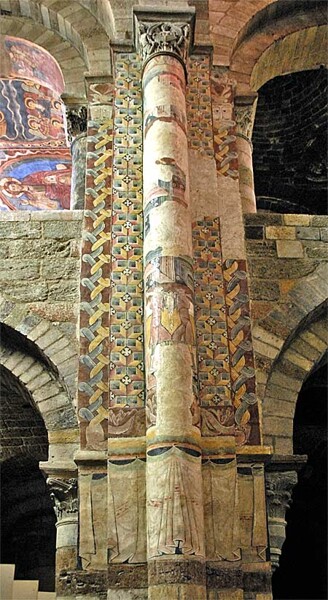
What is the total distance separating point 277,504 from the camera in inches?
252

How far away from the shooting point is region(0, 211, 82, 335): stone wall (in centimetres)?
692

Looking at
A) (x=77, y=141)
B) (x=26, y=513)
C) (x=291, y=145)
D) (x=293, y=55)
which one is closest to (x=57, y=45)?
(x=77, y=141)

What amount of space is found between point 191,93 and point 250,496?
3.73 meters

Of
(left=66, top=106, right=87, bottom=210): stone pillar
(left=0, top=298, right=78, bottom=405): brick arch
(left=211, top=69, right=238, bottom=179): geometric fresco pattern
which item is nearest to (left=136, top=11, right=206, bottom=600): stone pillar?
(left=211, top=69, right=238, bottom=179): geometric fresco pattern

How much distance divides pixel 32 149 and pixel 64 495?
8.32m

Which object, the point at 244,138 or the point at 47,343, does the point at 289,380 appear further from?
the point at 244,138

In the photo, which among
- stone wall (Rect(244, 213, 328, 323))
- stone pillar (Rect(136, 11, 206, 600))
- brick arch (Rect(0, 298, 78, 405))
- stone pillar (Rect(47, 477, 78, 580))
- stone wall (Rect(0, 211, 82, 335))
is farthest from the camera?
stone wall (Rect(244, 213, 328, 323))

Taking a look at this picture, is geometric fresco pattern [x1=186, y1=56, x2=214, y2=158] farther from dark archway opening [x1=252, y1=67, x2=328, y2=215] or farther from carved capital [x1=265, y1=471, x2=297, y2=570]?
dark archway opening [x1=252, y1=67, x2=328, y2=215]

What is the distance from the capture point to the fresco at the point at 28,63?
895 centimetres

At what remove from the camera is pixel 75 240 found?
7.27m

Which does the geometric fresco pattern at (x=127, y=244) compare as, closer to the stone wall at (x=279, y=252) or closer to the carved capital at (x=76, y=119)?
the carved capital at (x=76, y=119)

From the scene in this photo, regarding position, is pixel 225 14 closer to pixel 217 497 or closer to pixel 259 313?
pixel 259 313

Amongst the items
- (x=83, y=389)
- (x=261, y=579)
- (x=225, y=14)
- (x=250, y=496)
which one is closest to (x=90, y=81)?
(x=225, y=14)

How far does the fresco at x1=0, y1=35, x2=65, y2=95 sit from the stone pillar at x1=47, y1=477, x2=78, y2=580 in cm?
440
